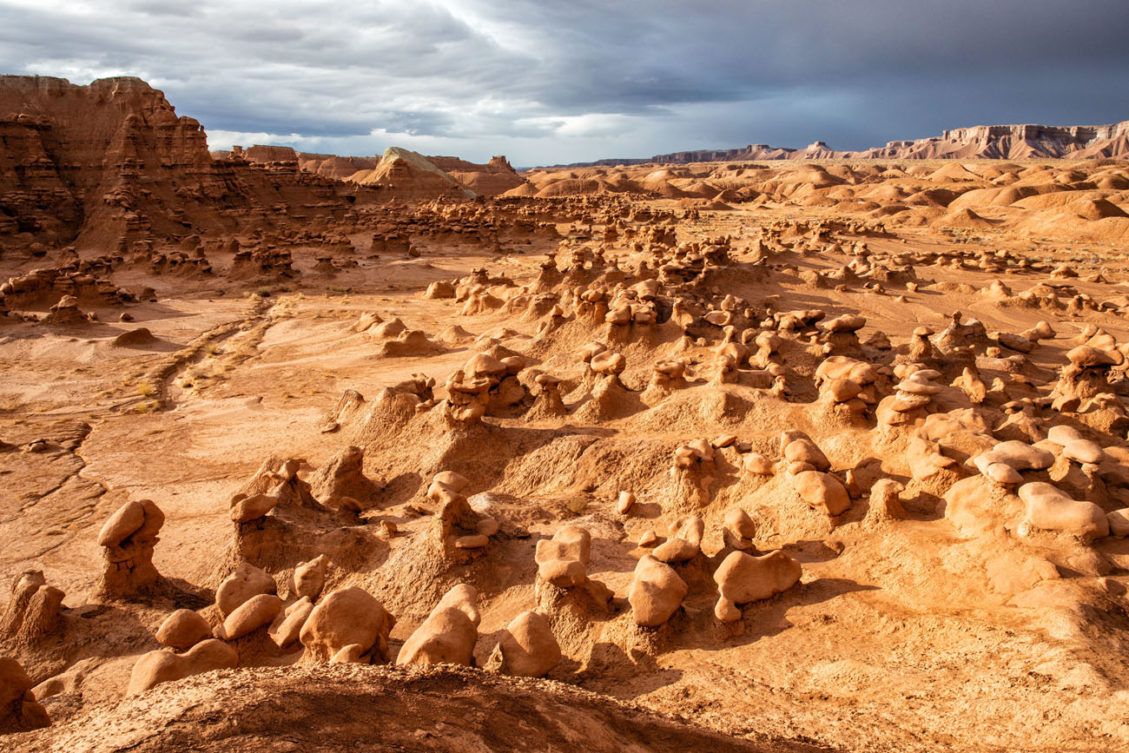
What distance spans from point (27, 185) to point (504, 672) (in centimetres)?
4310

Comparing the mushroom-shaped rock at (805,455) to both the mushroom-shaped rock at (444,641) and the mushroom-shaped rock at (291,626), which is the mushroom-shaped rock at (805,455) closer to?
the mushroom-shaped rock at (444,641)


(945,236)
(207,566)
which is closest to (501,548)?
(207,566)

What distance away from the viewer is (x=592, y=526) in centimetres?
669

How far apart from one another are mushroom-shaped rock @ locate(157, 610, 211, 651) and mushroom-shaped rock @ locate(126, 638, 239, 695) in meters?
0.51

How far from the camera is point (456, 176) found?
7244 cm

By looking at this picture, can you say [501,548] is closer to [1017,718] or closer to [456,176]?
[1017,718]

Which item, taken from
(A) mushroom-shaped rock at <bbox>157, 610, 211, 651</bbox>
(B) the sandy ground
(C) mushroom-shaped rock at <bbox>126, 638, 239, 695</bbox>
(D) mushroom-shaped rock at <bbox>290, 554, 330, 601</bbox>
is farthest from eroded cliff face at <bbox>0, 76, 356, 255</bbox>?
(C) mushroom-shaped rock at <bbox>126, 638, 239, 695</bbox>

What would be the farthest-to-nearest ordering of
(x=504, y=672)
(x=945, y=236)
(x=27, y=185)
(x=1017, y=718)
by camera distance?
(x=27, y=185), (x=945, y=236), (x=504, y=672), (x=1017, y=718)

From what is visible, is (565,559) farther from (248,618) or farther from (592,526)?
(248,618)

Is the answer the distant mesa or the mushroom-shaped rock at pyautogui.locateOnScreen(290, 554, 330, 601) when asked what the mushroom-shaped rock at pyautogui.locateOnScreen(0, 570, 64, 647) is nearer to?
the mushroom-shaped rock at pyautogui.locateOnScreen(290, 554, 330, 601)

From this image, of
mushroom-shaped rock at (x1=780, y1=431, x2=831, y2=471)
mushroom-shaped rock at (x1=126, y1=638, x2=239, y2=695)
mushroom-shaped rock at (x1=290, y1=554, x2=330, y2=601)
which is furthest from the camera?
mushroom-shaped rock at (x1=290, y1=554, x2=330, y2=601)

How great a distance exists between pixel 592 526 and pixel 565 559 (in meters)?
1.43

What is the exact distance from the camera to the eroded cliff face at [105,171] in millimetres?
34688

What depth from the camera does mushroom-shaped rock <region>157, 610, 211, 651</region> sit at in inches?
191
